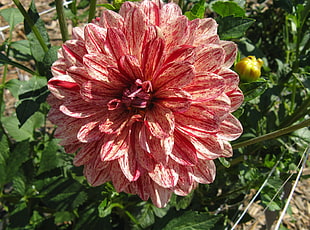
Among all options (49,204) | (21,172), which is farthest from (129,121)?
(21,172)

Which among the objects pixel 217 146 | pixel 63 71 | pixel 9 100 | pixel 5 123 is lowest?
pixel 9 100

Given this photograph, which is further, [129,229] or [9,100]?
[9,100]

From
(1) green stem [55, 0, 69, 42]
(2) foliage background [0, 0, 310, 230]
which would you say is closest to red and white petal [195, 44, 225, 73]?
(2) foliage background [0, 0, 310, 230]

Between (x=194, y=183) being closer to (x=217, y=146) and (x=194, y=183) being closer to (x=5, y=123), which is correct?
(x=217, y=146)

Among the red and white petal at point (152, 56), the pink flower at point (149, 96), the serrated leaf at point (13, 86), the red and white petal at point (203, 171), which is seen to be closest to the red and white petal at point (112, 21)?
the pink flower at point (149, 96)

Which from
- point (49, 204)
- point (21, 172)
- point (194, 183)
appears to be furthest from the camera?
point (21, 172)

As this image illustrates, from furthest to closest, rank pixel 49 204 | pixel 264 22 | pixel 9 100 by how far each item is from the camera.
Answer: pixel 9 100 → pixel 264 22 → pixel 49 204

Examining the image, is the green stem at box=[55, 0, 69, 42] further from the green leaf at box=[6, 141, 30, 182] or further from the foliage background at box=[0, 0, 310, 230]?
the green leaf at box=[6, 141, 30, 182]

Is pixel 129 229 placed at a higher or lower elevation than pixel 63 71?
lower

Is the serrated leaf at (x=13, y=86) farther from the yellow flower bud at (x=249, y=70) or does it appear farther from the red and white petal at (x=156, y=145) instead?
the yellow flower bud at (x=249, y=70)
